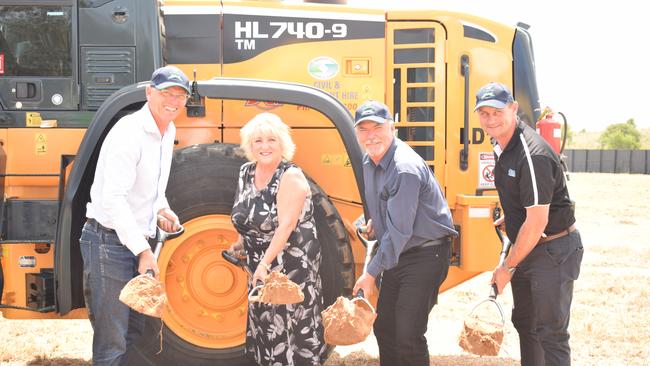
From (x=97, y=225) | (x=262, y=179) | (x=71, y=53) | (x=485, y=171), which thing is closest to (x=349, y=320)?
(x=262, y=179)

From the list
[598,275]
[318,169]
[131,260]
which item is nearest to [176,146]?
[318,169]

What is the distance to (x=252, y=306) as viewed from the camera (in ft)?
12.8

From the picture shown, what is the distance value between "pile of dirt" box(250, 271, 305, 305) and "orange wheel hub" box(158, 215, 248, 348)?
1.00 metres

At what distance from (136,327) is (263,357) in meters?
0.74

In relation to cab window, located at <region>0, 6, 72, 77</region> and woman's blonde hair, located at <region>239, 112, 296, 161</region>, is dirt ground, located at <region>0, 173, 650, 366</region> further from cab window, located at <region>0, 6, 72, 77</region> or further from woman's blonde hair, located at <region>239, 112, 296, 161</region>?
cab window, located at <region>0, 6, 72, 77</region>

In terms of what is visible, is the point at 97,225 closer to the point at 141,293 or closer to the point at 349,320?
the point at 141,293

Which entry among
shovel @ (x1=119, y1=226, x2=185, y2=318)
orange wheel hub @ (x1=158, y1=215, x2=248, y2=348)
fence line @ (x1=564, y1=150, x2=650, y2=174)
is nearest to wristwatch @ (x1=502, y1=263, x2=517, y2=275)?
orange wheel hub @ (x1=158, y1=215, x2=248, y2=348)

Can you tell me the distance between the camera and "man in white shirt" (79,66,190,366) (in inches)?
135

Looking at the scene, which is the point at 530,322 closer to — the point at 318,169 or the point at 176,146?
the point at 318,169

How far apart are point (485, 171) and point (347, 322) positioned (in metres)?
2.04

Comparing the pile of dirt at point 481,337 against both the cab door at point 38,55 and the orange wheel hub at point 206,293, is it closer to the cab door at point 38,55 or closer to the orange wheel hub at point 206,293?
the orange wheel hub at point 206,293

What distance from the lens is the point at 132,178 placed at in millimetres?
3445

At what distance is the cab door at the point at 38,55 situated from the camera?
4945mm

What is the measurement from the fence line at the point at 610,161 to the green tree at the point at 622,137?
78.3 ft
